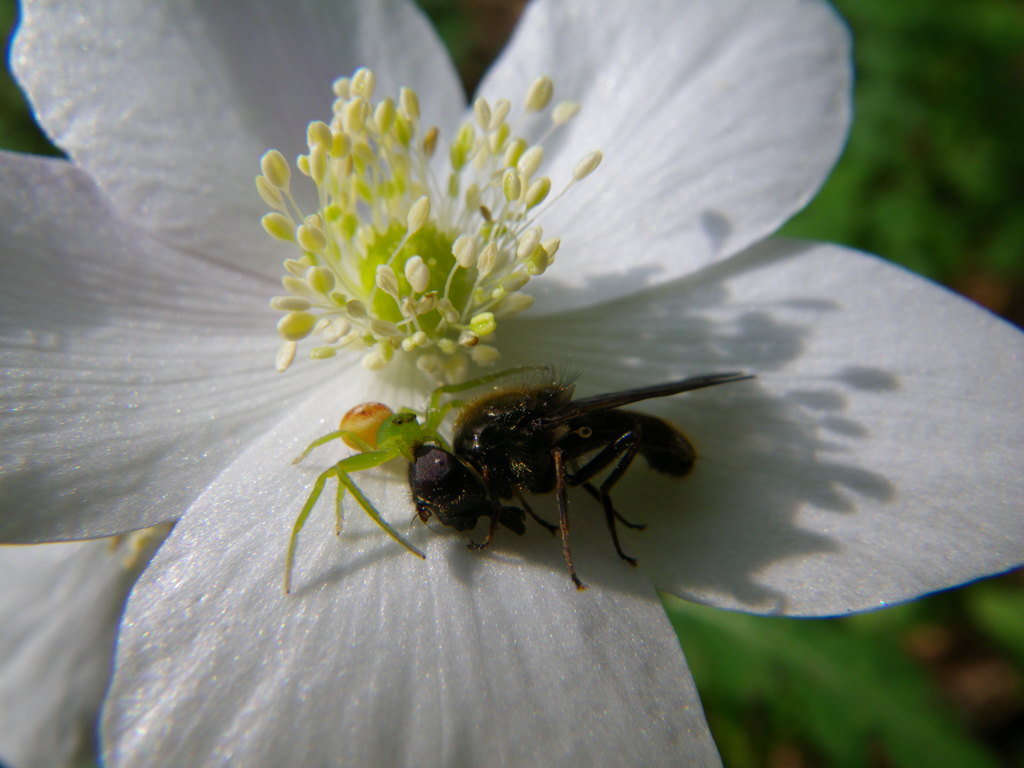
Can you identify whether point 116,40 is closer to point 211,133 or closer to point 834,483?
point 211,133

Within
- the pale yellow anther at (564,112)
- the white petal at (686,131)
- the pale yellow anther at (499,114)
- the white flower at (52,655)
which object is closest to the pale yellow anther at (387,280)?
the white petal at (686,131)

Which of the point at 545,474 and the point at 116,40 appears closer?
the point at 545,474

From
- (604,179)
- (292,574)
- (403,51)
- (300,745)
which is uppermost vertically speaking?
(403,51)

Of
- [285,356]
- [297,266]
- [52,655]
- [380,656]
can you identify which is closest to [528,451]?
[380,656]

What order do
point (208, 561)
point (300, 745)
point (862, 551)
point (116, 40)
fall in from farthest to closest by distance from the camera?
point (116, 40) < point (862, 551) < point (208, 561) < point (300, 745)

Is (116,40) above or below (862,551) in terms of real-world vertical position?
above

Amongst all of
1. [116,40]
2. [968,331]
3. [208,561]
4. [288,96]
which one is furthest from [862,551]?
[116,40]

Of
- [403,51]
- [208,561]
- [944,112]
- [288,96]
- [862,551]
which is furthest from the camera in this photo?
[944,112]
